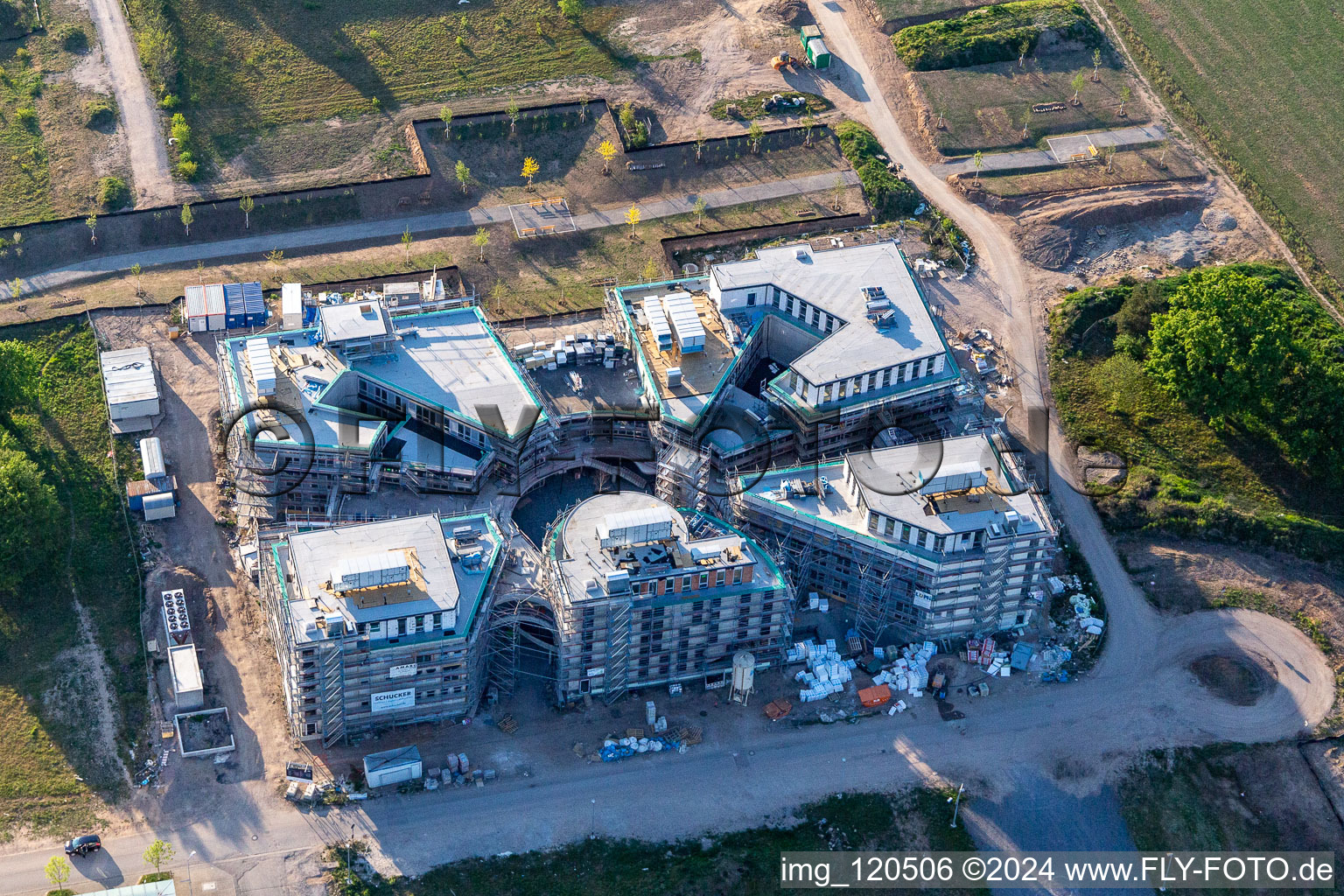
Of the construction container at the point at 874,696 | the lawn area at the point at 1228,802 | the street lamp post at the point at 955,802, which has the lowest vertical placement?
the lawn area at the point at 1228,802

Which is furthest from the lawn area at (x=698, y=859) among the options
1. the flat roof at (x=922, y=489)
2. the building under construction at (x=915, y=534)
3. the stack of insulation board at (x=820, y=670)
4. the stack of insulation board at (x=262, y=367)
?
the stack of insulation board at (x=262, y=367)

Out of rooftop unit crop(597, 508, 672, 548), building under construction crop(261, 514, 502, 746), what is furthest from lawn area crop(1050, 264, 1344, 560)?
building under construction crop(261, 514, 502, 746)

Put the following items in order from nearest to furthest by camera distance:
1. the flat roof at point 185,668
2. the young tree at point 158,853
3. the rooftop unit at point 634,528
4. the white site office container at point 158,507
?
the young tree at point 158,853 → the rooftop unit at point 634,528 → the flat roof at point 185,668 → the white site office container at point 158,507

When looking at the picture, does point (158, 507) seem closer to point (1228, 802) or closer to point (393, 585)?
point (393, 585)

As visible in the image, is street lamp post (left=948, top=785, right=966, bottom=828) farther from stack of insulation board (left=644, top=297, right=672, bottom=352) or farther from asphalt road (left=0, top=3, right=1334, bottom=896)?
stack of insulation board (left=644, top=297, right=672, bottom=352)

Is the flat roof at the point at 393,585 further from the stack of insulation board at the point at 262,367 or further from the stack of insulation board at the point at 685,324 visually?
the stack of insulation board at the point at 685,324
